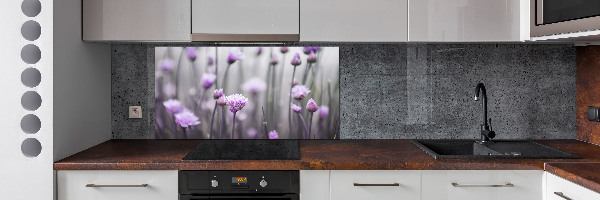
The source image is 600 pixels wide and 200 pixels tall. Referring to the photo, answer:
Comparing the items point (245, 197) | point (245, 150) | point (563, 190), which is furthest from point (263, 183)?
point (563, 190)

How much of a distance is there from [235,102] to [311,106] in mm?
407

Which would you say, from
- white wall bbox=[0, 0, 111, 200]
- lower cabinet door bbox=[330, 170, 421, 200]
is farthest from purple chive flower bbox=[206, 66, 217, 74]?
lower cabinet door bbox=[330, 170, 421, 200]

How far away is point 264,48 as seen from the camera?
2822 mm

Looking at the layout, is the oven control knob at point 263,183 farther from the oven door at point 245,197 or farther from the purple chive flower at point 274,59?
the purple chive flower at point 274,59

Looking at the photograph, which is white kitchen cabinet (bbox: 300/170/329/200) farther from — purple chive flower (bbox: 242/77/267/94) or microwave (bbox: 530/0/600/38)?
microwave (bbox: 530/0/600/38)

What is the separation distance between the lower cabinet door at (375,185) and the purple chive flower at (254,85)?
823mm

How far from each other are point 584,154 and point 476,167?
1.88 ft

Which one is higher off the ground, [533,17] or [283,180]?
[533,17]

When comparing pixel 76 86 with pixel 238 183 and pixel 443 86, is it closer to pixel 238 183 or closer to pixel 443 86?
pixel 238 183
